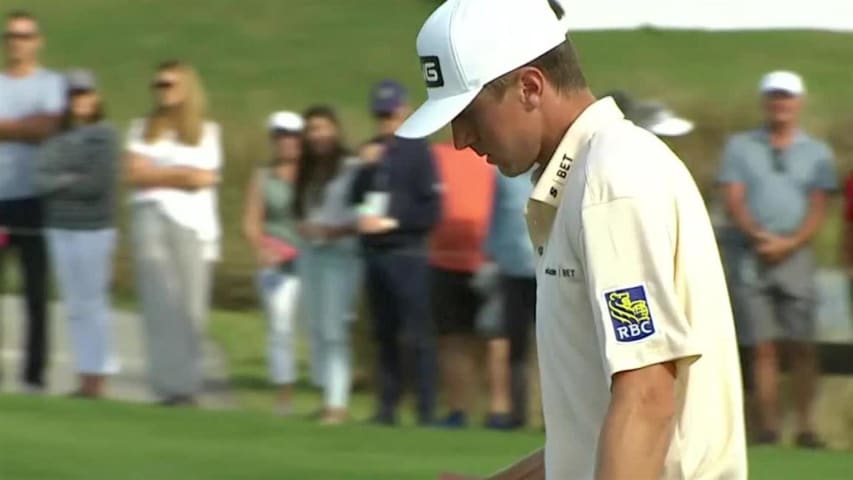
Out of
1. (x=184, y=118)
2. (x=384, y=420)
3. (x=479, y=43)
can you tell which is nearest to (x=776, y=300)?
(x=384, y=420)

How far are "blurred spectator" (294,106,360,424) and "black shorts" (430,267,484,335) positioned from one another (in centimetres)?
47

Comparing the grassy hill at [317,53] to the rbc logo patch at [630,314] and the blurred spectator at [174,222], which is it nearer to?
the blurred spectator at [174,222]

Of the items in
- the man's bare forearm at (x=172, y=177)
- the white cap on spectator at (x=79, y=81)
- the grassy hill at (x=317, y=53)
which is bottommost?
the man's bare forearm at (x=172, y=177)

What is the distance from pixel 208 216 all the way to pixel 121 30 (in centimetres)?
2448

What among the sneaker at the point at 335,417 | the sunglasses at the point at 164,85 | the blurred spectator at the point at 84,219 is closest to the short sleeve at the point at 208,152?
the sunglasses at the point at 164,85

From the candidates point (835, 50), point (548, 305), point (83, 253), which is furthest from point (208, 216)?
point (835, 50)

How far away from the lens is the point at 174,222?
11227 mm

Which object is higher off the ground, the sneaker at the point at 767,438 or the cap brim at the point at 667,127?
the cap brim at the point at 667,127

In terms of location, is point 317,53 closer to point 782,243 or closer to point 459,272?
point 459,272

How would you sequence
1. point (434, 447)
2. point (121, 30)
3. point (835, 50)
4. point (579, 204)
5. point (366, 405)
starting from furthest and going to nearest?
point (121, 30) → point (835, 50) → point (366, 405) → point (434, 447) → point (579, 204)

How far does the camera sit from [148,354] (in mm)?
11305

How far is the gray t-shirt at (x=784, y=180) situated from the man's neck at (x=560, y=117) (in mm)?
7358

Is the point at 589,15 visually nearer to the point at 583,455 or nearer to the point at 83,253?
the point at 83,253

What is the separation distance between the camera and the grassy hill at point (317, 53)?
2844 centimetres
